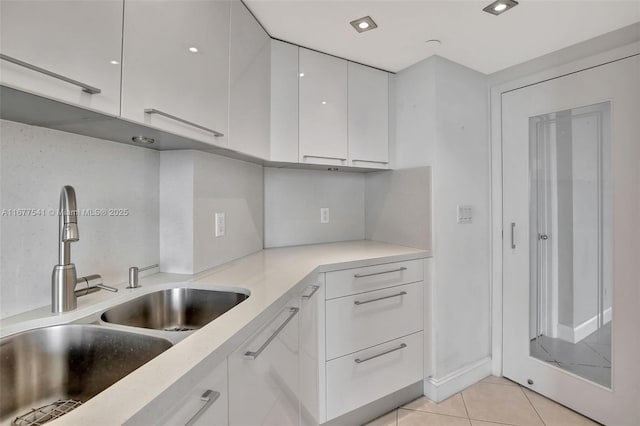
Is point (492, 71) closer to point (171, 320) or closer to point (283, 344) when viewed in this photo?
point (283, 344)

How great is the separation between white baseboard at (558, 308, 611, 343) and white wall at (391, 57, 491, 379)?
433 millimetres

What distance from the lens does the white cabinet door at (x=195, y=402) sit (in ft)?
1.67

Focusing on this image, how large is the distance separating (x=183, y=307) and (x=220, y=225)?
48 centimetres

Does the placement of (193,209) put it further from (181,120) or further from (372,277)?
(372,277)

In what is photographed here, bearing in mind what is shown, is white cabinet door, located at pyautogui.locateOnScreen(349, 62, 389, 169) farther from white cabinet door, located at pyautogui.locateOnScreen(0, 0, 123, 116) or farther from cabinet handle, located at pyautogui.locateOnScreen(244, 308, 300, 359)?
white cabinet door, located at pyautogui.locateOnScreen(0, 0, 123, 116)

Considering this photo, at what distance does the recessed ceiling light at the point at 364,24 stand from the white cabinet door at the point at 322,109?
0.35 m

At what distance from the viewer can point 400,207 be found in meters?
2.22

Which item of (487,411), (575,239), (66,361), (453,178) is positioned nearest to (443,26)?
(453,178)

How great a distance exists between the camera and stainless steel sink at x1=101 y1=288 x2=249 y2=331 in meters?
1.20

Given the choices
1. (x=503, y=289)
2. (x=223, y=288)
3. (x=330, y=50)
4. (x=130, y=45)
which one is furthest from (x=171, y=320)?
(x=503, y=289)

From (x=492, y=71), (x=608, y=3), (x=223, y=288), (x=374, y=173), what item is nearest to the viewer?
(x=223, y=288)

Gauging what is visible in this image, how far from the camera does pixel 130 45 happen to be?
873mm

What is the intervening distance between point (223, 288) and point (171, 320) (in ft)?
0.85

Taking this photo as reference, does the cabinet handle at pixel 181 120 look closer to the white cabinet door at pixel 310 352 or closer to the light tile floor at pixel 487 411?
the white cabinet door at pixel 310 352
